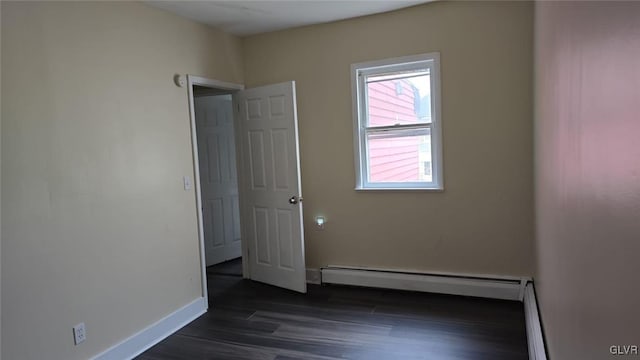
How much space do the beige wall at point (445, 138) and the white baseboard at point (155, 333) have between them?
1.29 metres

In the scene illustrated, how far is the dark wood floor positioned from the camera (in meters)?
2.78

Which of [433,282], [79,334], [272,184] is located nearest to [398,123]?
[272,184]

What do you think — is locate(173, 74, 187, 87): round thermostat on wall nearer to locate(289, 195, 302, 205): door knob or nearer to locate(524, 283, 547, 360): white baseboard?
locate(289, 195, 302, 205): door knob

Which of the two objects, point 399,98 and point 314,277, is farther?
point 314,277

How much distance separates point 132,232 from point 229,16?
2.03 meters

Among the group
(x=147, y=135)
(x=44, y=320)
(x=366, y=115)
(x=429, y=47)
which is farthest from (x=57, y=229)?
(x=429, y=47)

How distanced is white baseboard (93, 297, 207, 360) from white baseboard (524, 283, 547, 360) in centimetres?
258

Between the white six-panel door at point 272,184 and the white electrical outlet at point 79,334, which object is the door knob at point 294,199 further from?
the white electrical outlet at point 79,334

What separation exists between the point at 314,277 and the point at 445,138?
1927 mm

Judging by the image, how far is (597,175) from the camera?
979 millimetres

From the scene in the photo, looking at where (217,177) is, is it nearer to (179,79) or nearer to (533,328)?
(179,79)

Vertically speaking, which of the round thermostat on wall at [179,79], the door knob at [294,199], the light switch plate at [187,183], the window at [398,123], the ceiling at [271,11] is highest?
→ the ceiling at [271,11]

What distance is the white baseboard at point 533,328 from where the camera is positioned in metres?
2.17

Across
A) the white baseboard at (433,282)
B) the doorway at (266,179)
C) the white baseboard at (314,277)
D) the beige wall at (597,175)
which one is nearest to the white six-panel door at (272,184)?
the doorway at (266,179)
